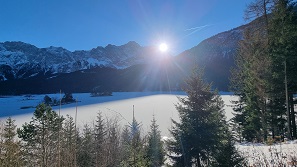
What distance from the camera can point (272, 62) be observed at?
15.3 meters

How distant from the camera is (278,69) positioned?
1517cm

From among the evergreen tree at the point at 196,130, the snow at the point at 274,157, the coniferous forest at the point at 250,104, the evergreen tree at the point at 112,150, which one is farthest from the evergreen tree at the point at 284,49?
the evergreen tree at the point at 112,150

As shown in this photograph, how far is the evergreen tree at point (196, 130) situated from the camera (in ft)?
43.1

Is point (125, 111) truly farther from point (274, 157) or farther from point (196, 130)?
point (274, 157)

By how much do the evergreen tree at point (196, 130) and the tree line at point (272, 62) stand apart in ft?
10.1

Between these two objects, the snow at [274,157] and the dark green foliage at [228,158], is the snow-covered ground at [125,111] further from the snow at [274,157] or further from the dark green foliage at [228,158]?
the snow at [274,157]

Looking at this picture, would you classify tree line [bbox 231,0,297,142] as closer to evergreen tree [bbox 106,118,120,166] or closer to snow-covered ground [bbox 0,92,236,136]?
snow-covered ground [bbox 0,92,236,136]

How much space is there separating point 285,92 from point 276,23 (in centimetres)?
441

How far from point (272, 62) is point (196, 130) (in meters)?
6.79

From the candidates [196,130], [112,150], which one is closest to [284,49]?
[196,130]

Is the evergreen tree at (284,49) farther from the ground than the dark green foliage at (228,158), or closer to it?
farther from the ground

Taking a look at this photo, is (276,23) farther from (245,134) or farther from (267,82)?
(245,134)

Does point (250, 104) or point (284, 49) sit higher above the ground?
point (284, 49)

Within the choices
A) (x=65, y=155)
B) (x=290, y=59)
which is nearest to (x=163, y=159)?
(x=290, y=59)
